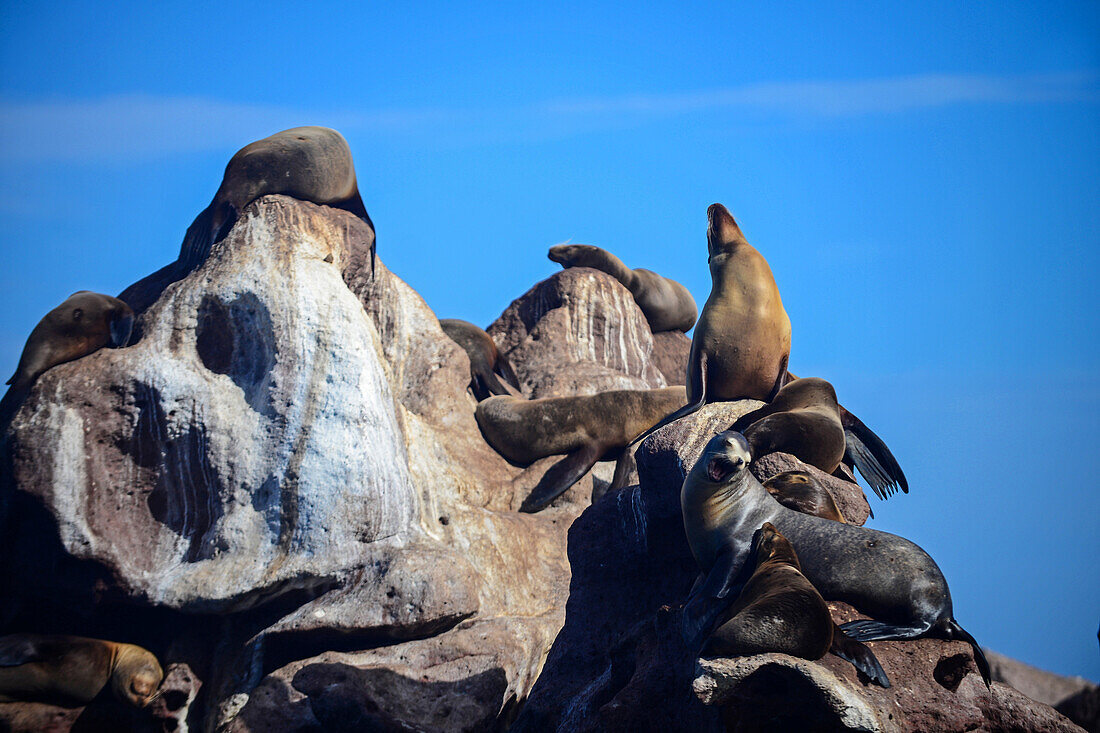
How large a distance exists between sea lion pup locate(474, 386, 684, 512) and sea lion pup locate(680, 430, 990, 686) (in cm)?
483

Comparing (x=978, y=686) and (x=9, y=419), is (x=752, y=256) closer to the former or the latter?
(x=978, y=686)

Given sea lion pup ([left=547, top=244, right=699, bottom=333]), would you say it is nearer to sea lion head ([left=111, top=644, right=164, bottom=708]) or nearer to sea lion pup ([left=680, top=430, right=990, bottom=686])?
sea lion head ([left=111, top=644, right=164, bottom=708])

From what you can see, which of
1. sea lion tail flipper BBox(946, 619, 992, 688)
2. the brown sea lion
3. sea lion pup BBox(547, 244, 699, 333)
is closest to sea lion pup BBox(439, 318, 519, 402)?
sea lion pup BBox(547, 244, 699, 333)

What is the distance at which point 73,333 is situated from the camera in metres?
7.93

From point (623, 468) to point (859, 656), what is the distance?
19.8 feet

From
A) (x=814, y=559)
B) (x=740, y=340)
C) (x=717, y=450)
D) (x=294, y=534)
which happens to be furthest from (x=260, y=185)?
(x=814, y=559)

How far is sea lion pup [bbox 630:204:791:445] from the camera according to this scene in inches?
283

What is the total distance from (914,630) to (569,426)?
20.1 ft

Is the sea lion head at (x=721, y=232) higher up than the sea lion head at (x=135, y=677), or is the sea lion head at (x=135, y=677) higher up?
the sea lion head at (x=721, y=232)

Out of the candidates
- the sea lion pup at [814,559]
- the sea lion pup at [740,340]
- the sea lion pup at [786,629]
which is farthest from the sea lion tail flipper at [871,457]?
the sea lion pup at [786,629]

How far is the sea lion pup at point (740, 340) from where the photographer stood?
7.20 meters

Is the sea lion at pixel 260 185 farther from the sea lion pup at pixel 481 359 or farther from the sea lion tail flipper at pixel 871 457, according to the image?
the sea lion tail flipper at pixel 871 457

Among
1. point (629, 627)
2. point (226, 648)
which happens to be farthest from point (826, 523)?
point (226, 648)

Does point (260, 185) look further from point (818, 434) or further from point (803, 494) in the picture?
point (803, 494)
